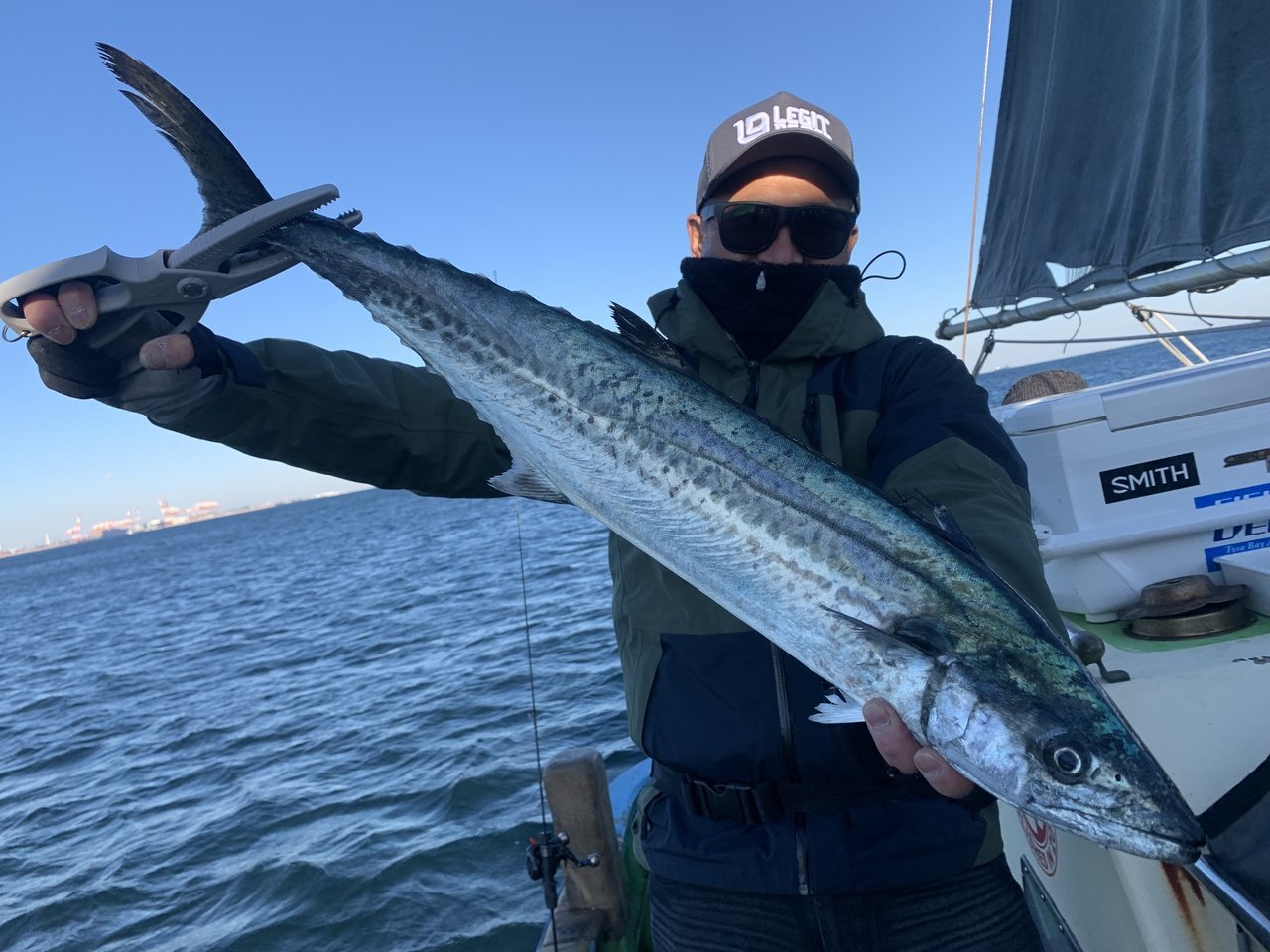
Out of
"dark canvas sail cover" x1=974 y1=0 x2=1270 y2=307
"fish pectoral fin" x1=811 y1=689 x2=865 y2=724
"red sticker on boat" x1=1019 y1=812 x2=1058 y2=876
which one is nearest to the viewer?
"fish pectoral fin" x1=811 y1=689 x2=865 y2=724

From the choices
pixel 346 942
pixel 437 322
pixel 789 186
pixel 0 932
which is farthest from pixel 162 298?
pixel 0 932

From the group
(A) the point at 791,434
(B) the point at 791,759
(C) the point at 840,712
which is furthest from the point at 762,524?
(B) the point at 791,759

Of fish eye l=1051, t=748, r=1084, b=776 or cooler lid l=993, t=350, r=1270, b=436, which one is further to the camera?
cooler lid l=993, t=350, r=1270, b=436

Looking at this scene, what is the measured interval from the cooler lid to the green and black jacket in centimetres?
198

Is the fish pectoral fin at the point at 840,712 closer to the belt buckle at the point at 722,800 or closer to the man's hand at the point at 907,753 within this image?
the man's hand at the point at 907,753

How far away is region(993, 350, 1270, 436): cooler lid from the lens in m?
3.84

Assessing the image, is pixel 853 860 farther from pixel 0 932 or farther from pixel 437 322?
pixel 0 932

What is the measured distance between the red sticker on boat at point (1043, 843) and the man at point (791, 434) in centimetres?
135

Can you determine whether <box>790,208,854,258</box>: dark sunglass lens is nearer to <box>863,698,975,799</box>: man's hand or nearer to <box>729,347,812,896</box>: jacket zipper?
<box>729,347,812,896</box>: jacket zipper

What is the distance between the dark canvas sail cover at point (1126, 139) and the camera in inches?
168

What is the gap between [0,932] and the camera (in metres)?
7.96

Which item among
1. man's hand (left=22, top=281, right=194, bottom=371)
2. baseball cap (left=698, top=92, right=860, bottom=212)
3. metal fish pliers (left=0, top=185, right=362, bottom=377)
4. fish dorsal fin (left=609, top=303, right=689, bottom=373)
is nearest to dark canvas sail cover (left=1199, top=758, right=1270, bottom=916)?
fish dorsal fin (left=609, top=303, right=689, bottom=373)

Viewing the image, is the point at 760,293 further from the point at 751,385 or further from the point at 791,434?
the point at 791,434

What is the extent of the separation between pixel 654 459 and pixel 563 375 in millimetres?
458
